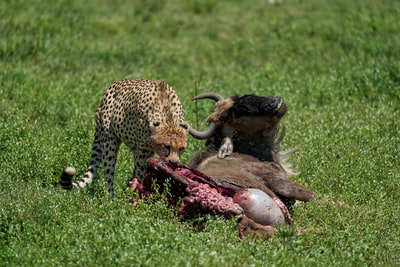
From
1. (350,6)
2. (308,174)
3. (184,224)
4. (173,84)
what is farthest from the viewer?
(350,6)

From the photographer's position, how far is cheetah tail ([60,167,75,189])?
8104 mm

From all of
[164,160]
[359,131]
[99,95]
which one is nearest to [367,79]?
[359,131]

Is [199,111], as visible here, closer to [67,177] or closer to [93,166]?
[93,166]

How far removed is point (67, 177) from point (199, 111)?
3.70 metres

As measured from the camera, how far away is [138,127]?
364 inches

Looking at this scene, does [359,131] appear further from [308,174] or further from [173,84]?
[173,84]

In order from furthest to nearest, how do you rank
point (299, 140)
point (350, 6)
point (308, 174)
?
point (350, 6) < point (299, 140) < point (308, 174)

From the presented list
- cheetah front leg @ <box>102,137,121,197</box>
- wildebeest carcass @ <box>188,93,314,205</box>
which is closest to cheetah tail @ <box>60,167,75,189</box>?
cheetah front leg @ <box>102,137,121,197</box>

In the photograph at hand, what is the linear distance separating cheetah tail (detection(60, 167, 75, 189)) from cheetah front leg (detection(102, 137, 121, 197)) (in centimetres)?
78

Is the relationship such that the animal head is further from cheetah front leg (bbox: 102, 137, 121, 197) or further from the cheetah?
cheetah front leg (bbox: 102, 137, 121, 197)

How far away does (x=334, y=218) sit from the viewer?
8516mm

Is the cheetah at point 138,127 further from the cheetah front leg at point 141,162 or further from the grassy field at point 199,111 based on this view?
the grassy field at point 199,111

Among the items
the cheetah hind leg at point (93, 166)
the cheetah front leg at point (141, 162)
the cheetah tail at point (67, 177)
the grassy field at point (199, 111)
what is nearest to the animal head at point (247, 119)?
the cheetah front leg at point (141, 162)

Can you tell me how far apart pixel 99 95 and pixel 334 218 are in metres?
4.60
